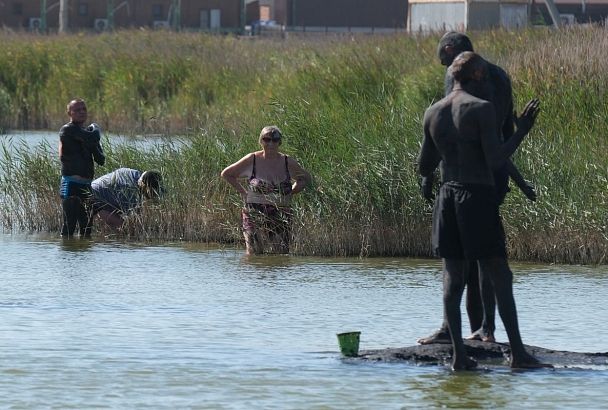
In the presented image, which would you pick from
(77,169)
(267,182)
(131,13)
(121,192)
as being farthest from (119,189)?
(131,13)

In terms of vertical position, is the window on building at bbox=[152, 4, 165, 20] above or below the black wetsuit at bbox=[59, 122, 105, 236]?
above

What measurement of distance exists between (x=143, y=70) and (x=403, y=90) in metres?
11.9

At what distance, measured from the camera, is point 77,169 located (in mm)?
15617

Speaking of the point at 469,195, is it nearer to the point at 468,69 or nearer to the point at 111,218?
the point at 468,69

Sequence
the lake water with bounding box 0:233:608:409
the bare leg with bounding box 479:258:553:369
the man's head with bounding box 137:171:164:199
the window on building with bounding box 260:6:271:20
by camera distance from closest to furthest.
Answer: the lake water with bounding box 0:233:608:409
the bare leg with bounding box 479:258:553:369
the man's head with bounding box 137:171:164:199
the window on building with bounding box 260:6:271:20

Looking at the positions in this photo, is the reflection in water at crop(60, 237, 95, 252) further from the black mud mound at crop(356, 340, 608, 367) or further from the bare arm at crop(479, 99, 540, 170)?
the bare arm at crop(479, 99, 540, 170)

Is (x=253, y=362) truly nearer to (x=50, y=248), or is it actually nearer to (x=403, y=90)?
(x=50, y=248)

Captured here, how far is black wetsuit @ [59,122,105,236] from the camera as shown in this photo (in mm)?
15469

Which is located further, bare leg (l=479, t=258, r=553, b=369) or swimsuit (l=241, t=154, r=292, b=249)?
swimsuit (l=241, t=154, r=292, b=249)

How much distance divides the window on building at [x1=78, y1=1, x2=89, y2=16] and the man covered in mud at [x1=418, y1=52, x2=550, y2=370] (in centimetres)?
6211

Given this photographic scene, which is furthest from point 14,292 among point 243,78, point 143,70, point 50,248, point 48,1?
point 48,1

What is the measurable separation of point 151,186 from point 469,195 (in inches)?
290

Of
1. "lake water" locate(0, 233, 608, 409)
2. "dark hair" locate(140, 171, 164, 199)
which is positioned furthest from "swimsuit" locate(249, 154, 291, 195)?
"dark hair" locate(140, 171, 164, 199)

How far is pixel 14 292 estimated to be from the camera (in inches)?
481
